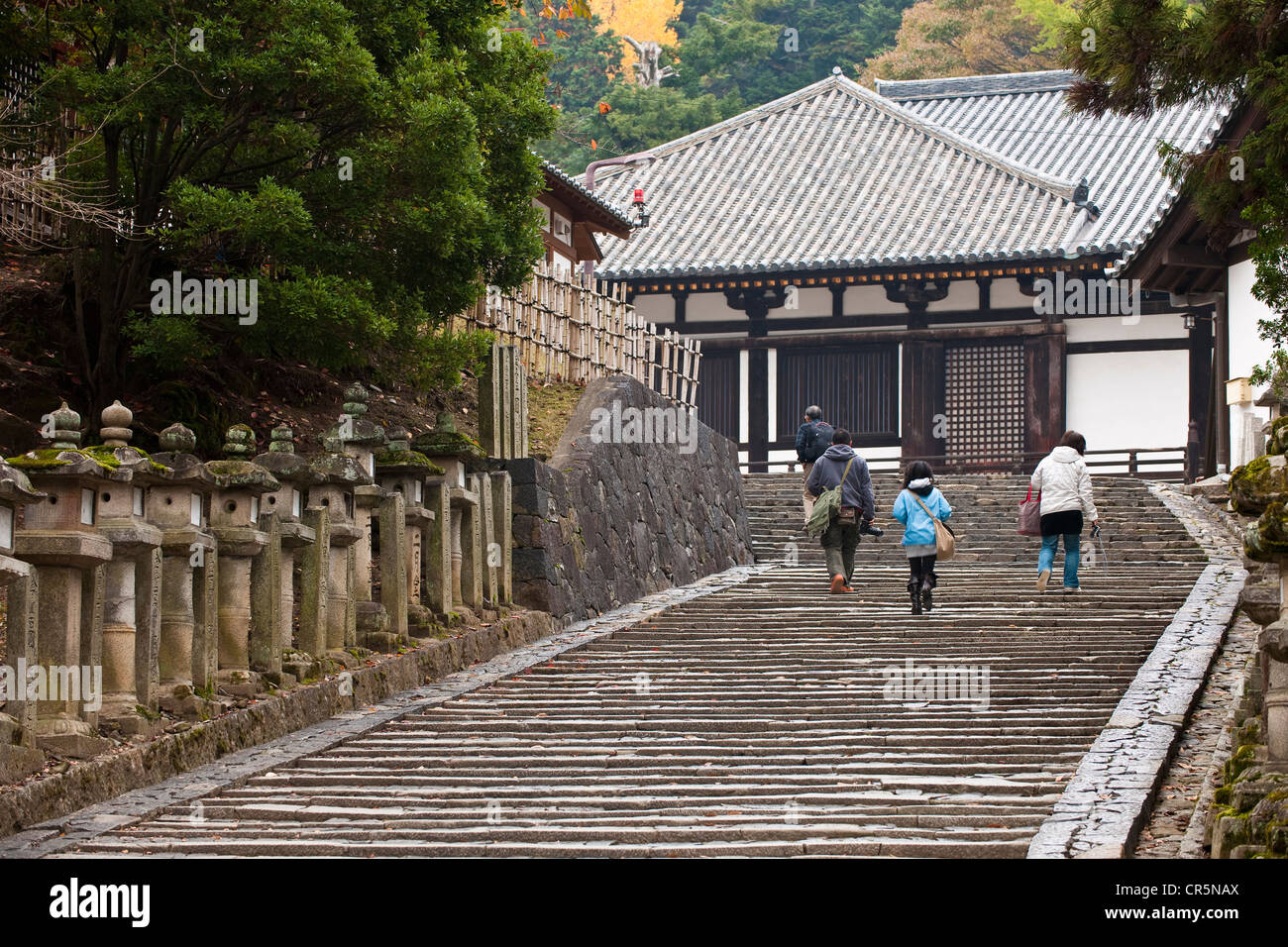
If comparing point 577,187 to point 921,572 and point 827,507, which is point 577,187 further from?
point 921,572

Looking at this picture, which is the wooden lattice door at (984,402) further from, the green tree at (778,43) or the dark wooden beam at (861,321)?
the green tree at (778,43)

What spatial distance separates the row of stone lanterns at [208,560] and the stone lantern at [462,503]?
2 cm

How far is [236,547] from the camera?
9.68 metres

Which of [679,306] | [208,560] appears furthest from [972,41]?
[208,560]

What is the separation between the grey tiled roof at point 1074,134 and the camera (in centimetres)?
2784

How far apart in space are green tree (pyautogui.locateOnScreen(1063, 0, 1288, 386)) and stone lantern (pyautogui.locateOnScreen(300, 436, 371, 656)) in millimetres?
5242

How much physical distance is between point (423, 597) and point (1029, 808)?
6.42m

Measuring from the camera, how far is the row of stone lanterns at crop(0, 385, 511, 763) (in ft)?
26.1

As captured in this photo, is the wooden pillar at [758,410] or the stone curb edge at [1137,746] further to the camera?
the wooden pillar at [758,410]

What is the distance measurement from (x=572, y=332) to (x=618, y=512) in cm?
314

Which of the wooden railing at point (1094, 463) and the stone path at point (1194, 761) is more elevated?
the wooden railing at point (1094, 463)

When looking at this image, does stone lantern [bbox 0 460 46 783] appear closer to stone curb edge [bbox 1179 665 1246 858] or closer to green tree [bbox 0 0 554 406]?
green tree [bbox 0 0 554 406]

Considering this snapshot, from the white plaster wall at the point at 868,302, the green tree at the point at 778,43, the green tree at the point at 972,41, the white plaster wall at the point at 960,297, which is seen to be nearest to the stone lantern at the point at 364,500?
the white plaster wall at the point at 868,302

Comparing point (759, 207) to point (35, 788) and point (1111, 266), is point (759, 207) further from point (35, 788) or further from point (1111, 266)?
point (35, 788)
